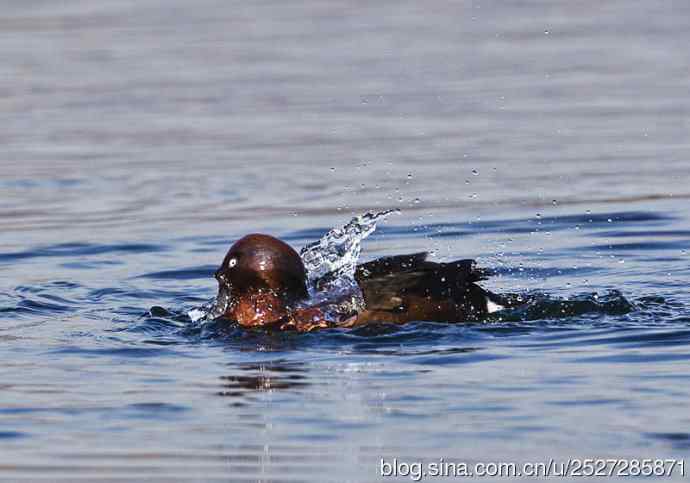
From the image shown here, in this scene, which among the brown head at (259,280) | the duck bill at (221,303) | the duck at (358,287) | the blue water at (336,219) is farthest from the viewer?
the duck bill at (221,303)

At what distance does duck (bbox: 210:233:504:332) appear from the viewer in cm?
930

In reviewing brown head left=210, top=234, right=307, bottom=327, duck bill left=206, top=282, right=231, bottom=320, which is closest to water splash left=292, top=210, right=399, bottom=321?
brown head left=210, top=234, right=307, bottom=327

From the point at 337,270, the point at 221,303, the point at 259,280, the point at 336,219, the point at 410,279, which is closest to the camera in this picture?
the point at 410,279

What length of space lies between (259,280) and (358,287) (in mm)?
569

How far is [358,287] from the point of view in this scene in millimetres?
9398

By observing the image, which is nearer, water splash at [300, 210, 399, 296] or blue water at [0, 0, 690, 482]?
blue water at [0, 0, 690, 482]

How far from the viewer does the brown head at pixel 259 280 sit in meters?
9.49

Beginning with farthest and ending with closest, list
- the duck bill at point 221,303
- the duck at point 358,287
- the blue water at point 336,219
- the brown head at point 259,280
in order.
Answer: the duck bill at point 221,303 < the brown head at point 259,280 < the duck at point 358,287 < the blue water at point 336,219

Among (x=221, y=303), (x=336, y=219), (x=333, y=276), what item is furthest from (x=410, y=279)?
(x=336, y=219)

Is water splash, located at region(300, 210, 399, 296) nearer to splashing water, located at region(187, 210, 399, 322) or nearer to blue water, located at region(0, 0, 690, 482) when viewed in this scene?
splashing water, located at region(187, 210, 399, 322)

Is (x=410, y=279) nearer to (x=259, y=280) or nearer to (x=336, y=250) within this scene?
(x=259, y=280)

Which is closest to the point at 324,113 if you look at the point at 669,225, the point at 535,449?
the point at 669,225

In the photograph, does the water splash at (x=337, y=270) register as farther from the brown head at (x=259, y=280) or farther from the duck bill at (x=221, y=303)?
the duck bill at (x=221, y=303)

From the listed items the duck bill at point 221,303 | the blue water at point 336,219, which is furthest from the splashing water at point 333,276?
the blue water at point 336,219
